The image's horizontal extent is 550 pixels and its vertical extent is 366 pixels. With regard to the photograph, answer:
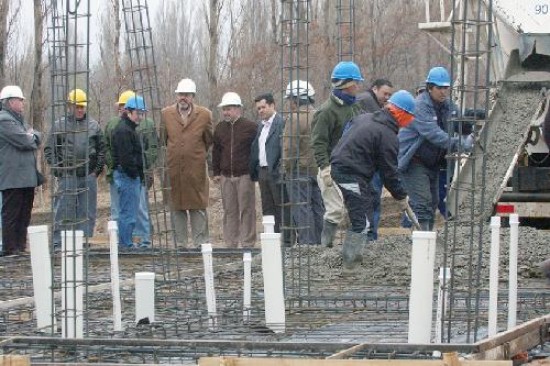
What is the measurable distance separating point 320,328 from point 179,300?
178 cm

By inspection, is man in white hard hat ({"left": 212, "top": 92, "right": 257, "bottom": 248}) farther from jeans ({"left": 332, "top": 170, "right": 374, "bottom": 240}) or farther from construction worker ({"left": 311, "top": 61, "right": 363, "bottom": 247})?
jeans ({"left": 332, "top": 170, "right": 374, "bottom": 240})

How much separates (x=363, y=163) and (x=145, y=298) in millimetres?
3618

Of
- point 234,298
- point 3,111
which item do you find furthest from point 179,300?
point 3,111

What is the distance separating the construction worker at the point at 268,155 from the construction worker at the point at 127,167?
150cm

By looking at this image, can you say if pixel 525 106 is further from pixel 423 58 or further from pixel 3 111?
pixel 423 58

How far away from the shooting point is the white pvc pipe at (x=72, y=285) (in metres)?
8.86

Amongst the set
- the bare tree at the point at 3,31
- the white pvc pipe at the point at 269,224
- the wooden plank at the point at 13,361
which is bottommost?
the wooden plank at the point at 13,361

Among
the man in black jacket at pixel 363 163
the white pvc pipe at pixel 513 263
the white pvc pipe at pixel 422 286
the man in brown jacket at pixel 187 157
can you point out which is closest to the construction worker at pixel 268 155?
the man in brown jacket at pixel 187 157

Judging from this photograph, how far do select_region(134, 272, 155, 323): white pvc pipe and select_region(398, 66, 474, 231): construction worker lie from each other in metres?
5.46

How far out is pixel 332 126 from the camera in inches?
587

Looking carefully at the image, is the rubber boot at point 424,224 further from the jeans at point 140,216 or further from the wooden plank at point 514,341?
the wooden plank at point 514,341

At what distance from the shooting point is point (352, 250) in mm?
13023

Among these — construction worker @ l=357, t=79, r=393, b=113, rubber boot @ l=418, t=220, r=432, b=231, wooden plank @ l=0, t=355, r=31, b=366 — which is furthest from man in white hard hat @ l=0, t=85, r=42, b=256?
wooden plank @ l=0, t=355, r=31, b=366

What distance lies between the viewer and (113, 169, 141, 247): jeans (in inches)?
663
